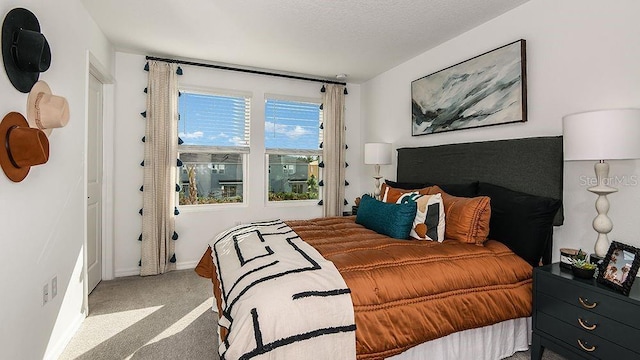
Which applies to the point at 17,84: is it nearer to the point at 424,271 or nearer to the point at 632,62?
the point at 424,271

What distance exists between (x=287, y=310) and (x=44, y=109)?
5.74 ft

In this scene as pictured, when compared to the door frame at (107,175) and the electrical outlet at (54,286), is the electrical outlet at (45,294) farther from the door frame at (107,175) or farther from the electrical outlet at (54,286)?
the door frame at (107,175)

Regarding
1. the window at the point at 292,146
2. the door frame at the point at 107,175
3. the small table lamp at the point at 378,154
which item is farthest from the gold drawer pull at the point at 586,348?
the door frame at the point at 107,175

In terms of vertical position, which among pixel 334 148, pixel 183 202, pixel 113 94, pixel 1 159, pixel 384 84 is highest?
pixel 384 84

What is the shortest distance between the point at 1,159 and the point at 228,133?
2688mm

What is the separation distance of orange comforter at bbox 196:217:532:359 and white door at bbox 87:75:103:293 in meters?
2.40

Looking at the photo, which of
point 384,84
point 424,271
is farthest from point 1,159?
point 384,84

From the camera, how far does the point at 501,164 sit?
2492mm

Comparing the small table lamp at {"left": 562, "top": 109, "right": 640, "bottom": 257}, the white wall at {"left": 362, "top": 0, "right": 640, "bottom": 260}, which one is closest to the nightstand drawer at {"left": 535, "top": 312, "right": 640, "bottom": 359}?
the small table lamp at {"left": 562, "top": 109, "right": 640, "bottom": 257}

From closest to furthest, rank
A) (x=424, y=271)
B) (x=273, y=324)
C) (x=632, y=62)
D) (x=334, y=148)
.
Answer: (x=273, y=324), (x=424, y=271), (x=632, y=62), (x=334, y=148)

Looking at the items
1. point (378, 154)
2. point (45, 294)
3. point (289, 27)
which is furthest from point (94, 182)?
point (378, 154)

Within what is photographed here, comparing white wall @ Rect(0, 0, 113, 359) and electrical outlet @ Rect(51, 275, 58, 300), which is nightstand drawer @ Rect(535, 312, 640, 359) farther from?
electrical outlet @ Rect(51, 275, 58, 300)

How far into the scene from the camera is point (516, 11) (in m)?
2.50

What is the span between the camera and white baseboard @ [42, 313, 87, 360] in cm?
192
